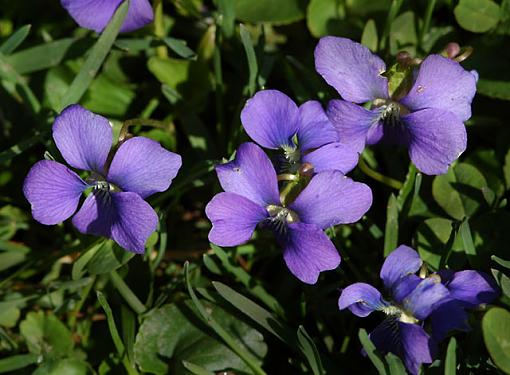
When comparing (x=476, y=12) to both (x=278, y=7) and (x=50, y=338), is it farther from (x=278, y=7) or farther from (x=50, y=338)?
Result: (x=50, y=338)

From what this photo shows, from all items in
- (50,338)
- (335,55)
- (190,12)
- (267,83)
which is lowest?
(50,338)

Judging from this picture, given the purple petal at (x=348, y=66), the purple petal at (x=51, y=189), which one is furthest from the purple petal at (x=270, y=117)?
the purple petal at (x=51, y=189)

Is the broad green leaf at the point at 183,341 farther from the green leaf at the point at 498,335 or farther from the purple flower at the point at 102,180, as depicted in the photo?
the green leaf at the point at 498,335

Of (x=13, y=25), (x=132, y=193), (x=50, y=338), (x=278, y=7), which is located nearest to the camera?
(x=132, y=193)

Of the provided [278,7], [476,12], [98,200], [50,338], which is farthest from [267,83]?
[50,338]

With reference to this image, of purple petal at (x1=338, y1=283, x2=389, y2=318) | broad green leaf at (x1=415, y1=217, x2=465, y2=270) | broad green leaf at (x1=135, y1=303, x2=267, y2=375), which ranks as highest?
purple petal at (x1=338, y1=283, x2=389, y2=318)

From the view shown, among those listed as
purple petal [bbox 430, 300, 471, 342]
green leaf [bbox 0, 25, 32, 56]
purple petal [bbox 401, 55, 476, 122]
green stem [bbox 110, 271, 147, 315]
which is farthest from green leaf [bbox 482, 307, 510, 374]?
green leaf [bbox 0, 25, 32, 56]

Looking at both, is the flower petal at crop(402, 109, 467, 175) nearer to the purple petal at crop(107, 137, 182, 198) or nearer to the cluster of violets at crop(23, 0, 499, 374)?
the cluster of violets at crop(23, 0, 499, 374)
